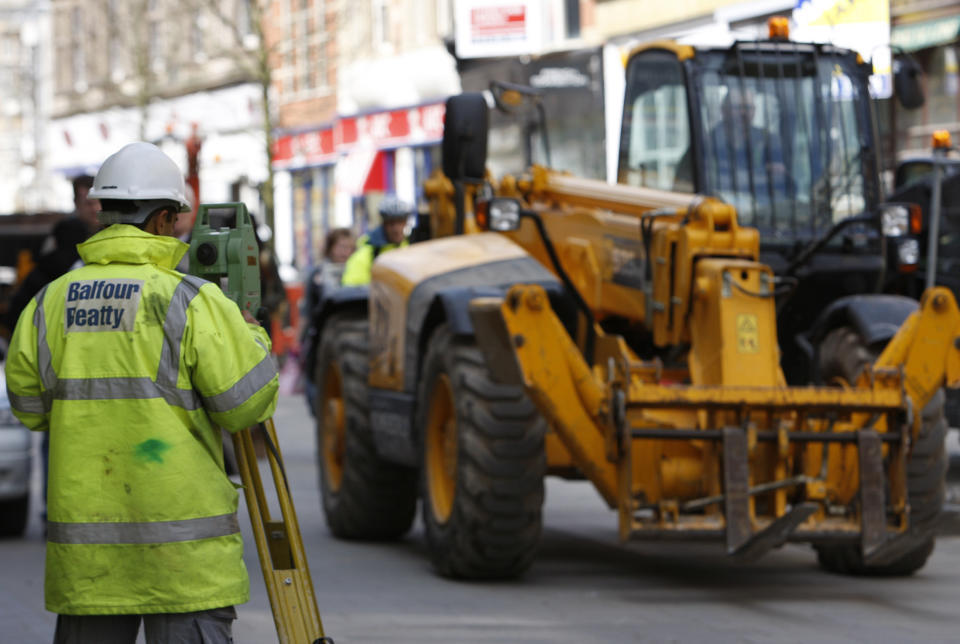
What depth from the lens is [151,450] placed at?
5277 millimetres

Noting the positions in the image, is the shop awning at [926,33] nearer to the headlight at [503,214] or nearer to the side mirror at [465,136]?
the side mirror at [465,136]

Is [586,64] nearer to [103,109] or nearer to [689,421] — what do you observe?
[689,421]

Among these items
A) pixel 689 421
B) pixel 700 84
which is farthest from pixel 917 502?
pixel 700 84

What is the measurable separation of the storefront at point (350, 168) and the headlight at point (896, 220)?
27.7 metres

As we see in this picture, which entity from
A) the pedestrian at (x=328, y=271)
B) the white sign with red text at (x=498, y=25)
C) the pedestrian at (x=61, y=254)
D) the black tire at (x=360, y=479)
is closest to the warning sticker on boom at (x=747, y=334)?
the black tire at (x=360, y=479)

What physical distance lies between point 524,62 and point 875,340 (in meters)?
8.53

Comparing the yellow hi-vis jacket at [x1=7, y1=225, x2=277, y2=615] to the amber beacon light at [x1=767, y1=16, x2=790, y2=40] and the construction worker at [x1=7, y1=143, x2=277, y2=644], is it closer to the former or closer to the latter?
the construction worker at [x1=7, y1=143, x2=277, y2=644]

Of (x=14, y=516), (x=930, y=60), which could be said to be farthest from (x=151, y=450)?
(x=930, y=60)

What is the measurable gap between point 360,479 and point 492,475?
2568 millimetres

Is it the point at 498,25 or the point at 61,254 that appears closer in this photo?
the point at 61,254

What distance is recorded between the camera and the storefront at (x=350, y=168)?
42.0m

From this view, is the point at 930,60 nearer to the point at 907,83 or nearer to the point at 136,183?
the point at 907,83

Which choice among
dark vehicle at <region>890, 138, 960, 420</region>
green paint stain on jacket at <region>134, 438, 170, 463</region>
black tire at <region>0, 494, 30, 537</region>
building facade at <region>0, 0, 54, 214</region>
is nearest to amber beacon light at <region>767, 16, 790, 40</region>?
dark vehicle at <region>890, 138, 960, 420</region>

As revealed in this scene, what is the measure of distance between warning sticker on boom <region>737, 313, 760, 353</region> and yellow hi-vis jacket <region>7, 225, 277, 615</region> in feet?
15.0
